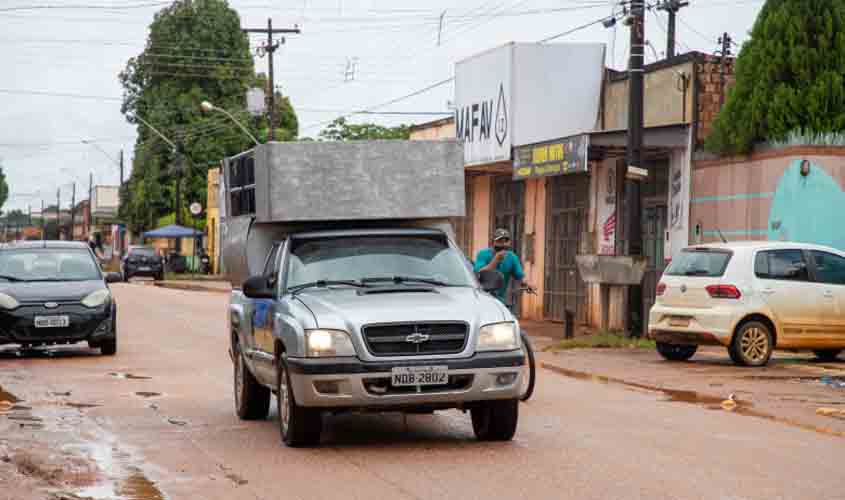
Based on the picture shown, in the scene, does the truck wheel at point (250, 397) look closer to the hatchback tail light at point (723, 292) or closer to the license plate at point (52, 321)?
the license plate at point (52, 321)

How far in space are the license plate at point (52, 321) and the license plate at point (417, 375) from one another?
413 inches

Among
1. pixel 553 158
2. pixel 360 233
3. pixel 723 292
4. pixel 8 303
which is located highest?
pixel 553 158

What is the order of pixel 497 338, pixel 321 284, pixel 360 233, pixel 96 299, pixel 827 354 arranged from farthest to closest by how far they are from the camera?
pixel 827 354 < pixel 96 299 < pixel 360 233 < pixel 321 284 < pixel 497 338

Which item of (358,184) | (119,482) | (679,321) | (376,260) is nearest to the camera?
(119,482)

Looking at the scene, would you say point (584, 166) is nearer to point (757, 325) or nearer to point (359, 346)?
point (757, 325)

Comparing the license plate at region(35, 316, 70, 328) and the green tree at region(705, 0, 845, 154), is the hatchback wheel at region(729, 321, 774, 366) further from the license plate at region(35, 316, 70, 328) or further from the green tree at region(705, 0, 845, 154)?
the license plate at region(35, 316, 70, 328)

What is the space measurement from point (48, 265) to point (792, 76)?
1172cm

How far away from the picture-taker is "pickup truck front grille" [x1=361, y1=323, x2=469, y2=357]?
9.94 m

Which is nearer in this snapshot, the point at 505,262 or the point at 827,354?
the point at 505,262

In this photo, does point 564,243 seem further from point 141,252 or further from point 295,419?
point 141,252

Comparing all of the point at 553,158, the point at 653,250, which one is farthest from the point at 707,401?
the point at 553,158

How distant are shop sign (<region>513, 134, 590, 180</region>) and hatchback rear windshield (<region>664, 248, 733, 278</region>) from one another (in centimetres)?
584

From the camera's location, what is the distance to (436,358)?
32.6 ft

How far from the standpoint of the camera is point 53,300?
Result: 19219mm
